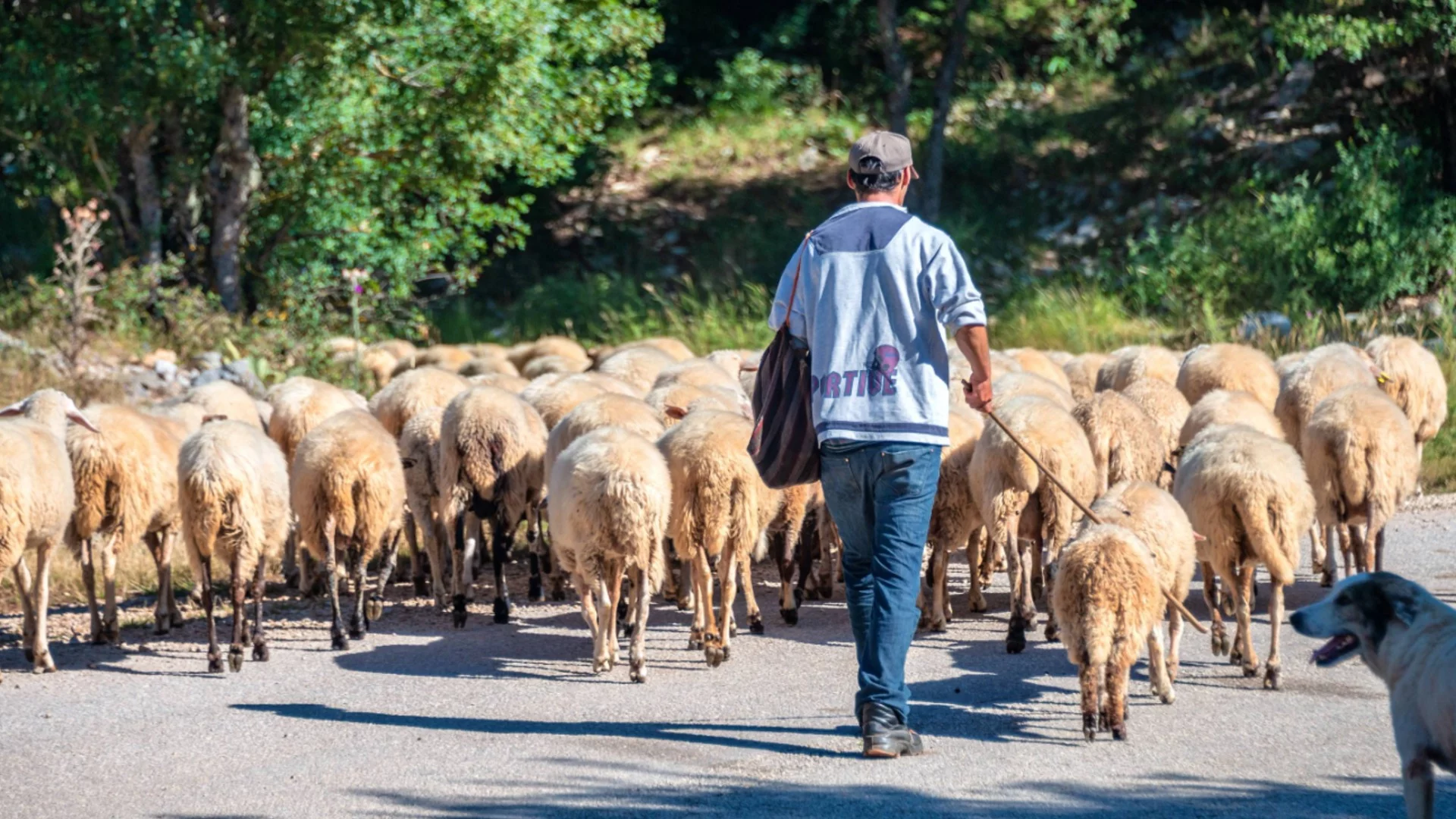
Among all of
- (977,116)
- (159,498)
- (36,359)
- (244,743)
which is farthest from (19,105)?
(977,116)

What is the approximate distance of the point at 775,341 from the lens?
19.6 ft

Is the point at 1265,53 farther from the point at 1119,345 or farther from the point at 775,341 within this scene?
the point at 775,341

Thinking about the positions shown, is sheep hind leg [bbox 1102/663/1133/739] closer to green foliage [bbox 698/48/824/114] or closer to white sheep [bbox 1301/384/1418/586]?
white sheep [bbox 1301/384/1418/586]

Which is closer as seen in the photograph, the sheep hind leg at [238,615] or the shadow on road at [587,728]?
the shadow on road at [587,728]

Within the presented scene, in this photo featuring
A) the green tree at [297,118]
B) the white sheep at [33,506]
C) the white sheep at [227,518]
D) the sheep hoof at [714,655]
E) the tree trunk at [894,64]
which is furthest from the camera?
the tree trunk at [894,64]

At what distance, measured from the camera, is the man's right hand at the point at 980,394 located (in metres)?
5.63

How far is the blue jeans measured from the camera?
560cm

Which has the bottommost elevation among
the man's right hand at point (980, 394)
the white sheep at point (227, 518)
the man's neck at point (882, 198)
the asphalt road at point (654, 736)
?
the asphalt road at point (654, 736)

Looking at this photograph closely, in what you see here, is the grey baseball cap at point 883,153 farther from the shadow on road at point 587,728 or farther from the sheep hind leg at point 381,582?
the sheep hind leg at point 381,582

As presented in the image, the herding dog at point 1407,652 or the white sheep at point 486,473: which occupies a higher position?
the white sheep at point 486,473

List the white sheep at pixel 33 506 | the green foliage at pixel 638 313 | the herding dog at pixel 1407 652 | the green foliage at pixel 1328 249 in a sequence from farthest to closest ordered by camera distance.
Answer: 1. the green foliage at pixel 638 313
2. the green foliage at pixel 1328 249
3. the white sheep at pixel 33 506
4. the herding dog at pixel 1407 652

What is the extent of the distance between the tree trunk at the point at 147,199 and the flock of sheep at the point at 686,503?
809cm

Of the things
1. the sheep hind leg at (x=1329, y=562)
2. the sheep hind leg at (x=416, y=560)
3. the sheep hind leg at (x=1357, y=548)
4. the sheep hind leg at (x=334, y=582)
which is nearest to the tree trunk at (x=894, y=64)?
the sheep hind leg at (x=416, y=560)

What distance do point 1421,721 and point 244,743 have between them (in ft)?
14.5
